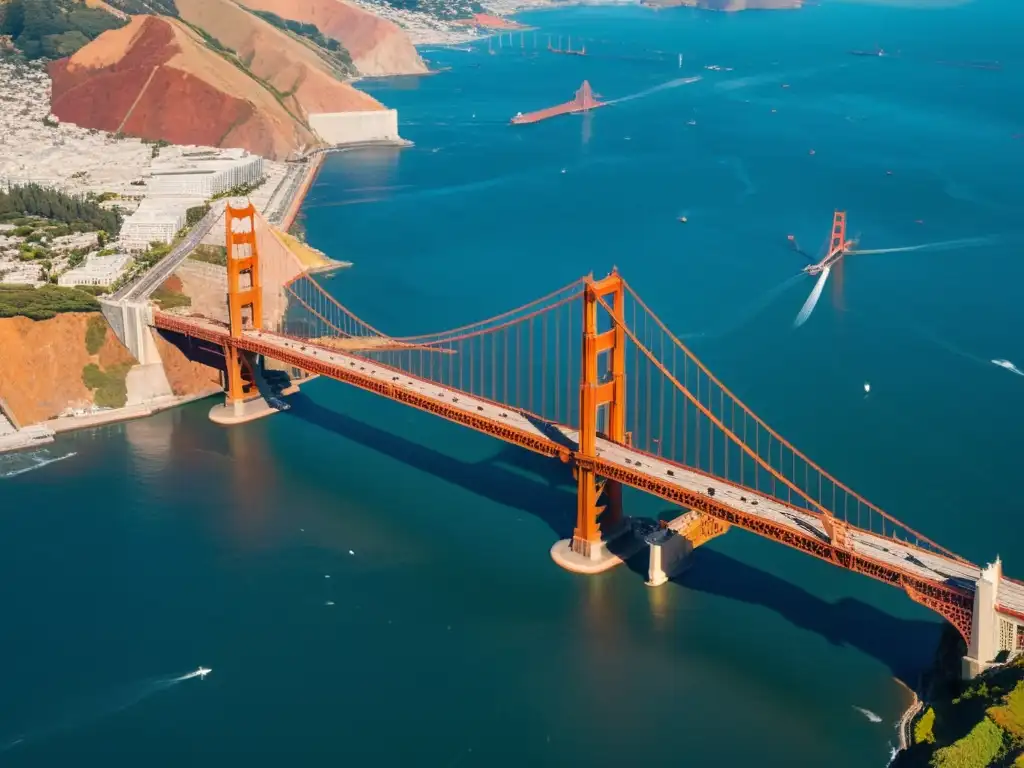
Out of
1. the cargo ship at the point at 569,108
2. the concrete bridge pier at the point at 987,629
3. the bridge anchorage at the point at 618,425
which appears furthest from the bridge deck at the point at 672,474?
the cargo ship at the point at 569,108

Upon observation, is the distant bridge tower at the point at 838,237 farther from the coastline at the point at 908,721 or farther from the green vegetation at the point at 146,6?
the green vegetation at the point at 146,6

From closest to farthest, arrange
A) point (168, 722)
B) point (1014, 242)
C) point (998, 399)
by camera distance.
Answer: point (168, 722) < point (998, 399) < point (1014, 242)

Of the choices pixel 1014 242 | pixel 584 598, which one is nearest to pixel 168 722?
pixel 584 598

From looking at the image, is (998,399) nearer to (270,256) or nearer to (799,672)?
(799,672)

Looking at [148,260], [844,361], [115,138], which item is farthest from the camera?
[115,138]

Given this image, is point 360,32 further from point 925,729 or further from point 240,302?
point 925,729

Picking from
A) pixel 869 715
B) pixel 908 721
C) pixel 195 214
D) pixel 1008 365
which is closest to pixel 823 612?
pixel 869 715
